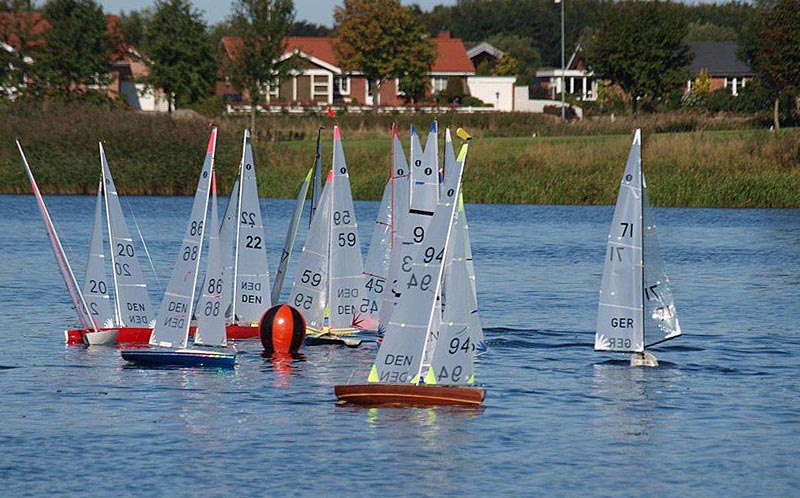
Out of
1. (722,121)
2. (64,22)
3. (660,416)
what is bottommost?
(660,416)

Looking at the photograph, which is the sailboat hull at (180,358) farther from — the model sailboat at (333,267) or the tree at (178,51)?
the tree at (178,51)

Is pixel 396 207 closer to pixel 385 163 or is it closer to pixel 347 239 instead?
pixel 347 239

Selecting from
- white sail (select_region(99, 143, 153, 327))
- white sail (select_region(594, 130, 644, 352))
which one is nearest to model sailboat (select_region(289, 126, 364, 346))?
white sail (select_region(99, 143, 153, 327))

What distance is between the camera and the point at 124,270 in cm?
3044

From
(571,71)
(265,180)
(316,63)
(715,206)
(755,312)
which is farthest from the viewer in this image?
(571,71)

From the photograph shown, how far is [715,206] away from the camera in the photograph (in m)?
66.1

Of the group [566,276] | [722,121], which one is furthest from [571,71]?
[566,276]

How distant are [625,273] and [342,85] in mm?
106902

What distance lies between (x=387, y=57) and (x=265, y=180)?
4370cm

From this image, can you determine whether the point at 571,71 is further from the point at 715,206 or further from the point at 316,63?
the point at 715,206

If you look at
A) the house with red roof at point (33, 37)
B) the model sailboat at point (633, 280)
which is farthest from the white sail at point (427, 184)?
the house with red roof at point (33, 37)

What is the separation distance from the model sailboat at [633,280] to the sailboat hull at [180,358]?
721 centimetres

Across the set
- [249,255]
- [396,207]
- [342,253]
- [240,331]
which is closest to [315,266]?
[342,253]

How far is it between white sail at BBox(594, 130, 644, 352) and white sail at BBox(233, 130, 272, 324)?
7374mm
